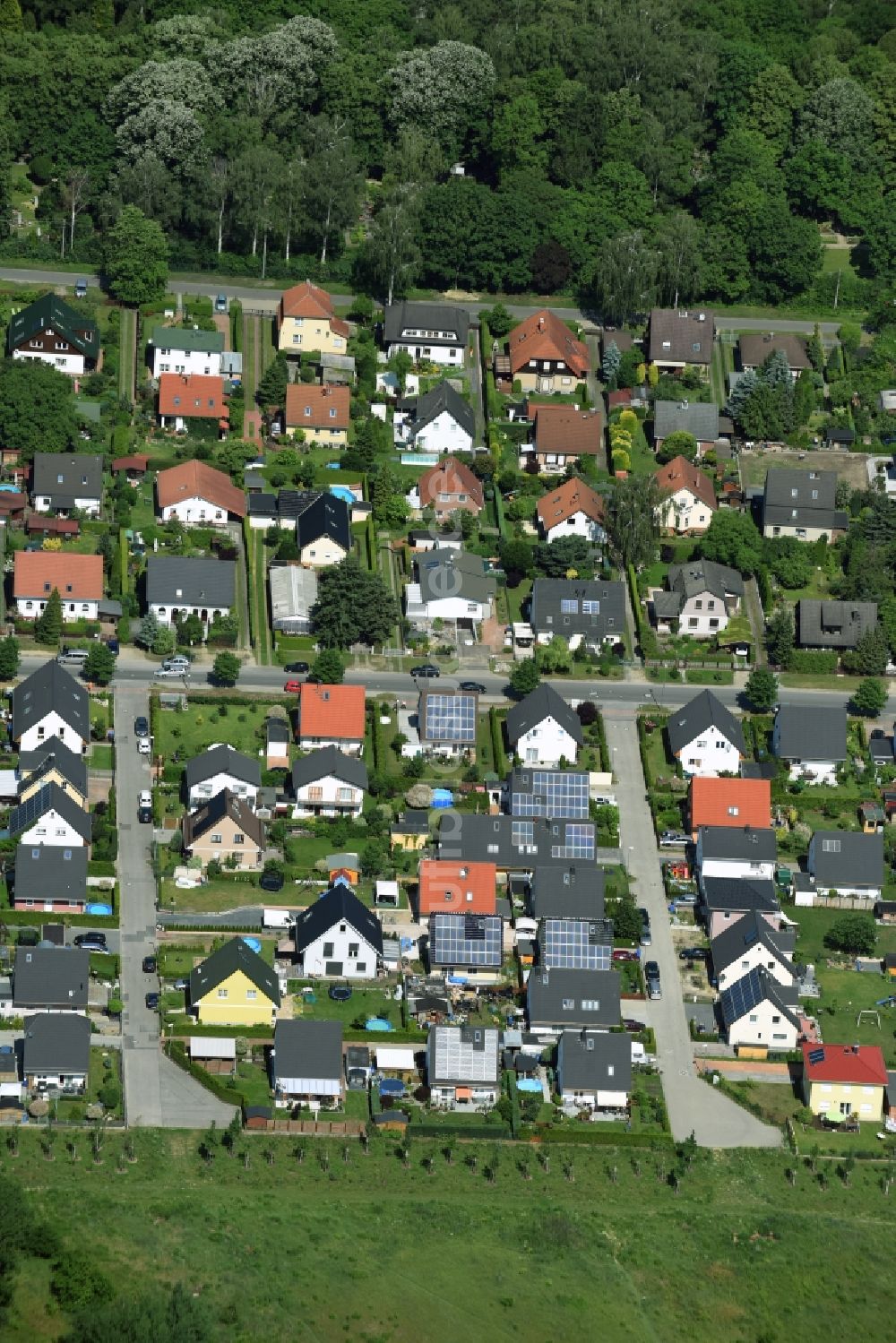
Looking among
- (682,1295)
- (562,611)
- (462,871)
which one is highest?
(562,611)

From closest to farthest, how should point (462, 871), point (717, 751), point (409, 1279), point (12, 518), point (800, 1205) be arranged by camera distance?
point (409, 1279), point (800, 1205), point (462, 871), point (717, 751), point (12, 518)

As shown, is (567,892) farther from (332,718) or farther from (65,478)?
(65,478)

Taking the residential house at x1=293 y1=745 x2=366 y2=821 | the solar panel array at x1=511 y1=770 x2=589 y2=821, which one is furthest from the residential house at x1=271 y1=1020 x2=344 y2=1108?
the solar panel array at x1=511 y1=770 x2=589 y2=821

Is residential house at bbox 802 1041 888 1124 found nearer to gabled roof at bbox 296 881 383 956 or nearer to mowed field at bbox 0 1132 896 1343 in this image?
mowed field at bbox 0 1132 896 1343

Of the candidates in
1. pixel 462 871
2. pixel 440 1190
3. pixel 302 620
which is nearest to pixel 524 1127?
pixel 440 1190

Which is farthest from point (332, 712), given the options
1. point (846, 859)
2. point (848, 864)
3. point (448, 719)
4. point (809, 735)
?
point (848, 864)

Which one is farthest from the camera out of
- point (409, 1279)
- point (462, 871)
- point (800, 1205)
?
point (462, 871)

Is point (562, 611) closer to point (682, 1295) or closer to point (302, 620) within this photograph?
point (302, 620)
